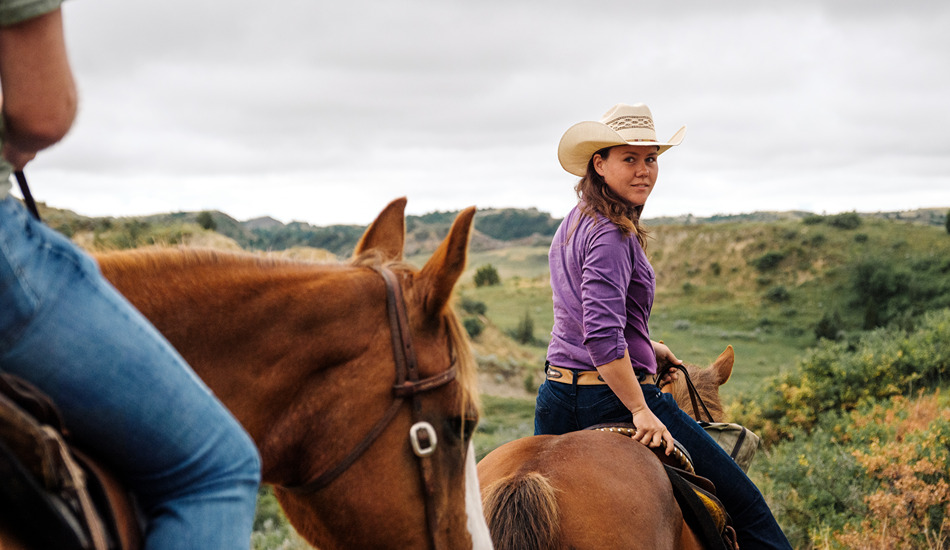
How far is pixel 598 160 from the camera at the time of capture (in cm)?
355

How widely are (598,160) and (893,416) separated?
8983mm

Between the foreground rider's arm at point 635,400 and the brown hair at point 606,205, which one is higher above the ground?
the brown hair at point 606,205

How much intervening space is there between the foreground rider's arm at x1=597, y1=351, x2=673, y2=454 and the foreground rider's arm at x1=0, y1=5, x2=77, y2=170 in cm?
234

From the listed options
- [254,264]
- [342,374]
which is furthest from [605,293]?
[254,264]

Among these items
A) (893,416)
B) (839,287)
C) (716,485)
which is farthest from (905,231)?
(716,485)

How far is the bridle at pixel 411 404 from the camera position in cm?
174

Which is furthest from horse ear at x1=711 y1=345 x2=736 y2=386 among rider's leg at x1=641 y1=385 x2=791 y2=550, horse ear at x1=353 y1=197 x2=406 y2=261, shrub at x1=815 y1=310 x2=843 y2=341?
shrub at x1=815 y1=310 x2=843 y2=341

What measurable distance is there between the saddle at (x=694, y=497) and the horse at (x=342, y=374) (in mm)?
1535

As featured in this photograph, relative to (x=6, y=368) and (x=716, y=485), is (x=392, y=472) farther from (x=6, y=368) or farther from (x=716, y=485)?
(x=716, y=485)

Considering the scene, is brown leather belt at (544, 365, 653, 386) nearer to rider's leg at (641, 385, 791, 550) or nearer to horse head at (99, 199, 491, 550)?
rider's leg at (641, 385, 791, 550)

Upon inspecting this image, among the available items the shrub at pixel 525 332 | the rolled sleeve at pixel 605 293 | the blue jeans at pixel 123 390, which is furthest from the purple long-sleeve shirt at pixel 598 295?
the shrub at pixel 525 332

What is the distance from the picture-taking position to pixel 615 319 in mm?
2994

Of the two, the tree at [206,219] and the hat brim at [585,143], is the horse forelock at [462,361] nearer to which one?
the hat brim at [585,143]

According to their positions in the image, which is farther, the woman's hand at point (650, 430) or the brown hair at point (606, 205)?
the brown hair at point (606, 205)
